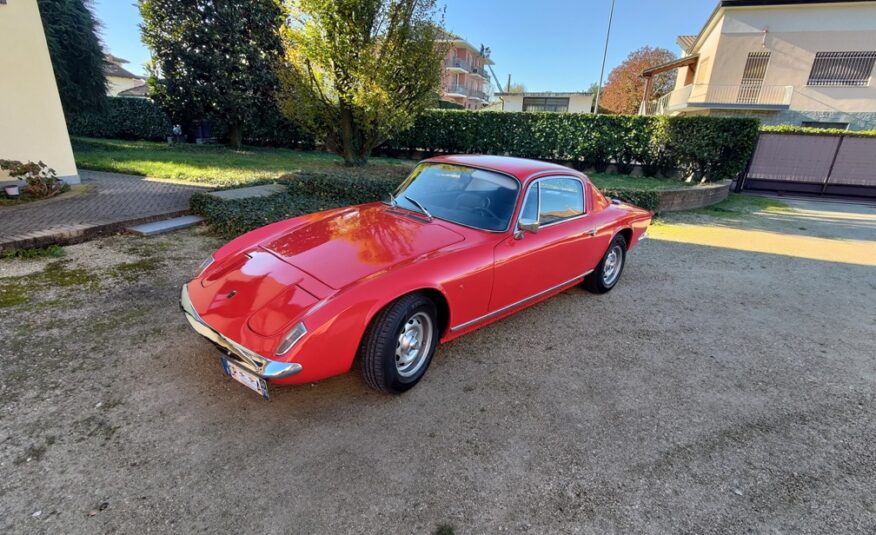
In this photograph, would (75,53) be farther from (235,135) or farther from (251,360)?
(251,360)

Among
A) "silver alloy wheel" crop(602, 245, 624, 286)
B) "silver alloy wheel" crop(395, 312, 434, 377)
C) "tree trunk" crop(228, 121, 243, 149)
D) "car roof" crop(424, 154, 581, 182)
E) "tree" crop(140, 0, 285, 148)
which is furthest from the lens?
"tree trunk" crop(228, 121, 243, 149)

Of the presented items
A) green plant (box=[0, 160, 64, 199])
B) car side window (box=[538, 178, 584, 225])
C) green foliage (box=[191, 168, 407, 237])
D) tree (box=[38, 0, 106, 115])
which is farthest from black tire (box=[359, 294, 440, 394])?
tree (box=[38, 0, 106, 115])

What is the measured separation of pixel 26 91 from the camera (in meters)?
6.88

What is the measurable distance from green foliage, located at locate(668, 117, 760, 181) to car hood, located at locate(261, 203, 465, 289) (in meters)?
11.7

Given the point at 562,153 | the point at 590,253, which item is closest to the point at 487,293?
the point at 590,253

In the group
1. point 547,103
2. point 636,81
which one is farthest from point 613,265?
point 547,103

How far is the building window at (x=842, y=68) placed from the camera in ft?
65.7

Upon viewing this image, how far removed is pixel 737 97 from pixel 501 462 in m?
26.7

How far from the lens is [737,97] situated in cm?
2178

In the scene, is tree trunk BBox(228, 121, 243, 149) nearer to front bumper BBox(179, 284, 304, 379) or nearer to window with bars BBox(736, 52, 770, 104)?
front bumper BBox(179, 284, 304, 379)

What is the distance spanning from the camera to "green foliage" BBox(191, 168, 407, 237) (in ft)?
18.5

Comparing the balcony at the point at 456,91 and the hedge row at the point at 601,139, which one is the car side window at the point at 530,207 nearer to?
the hedge row at the point at 601,139

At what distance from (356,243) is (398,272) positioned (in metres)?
0.56

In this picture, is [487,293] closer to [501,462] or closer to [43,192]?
[501,462]
